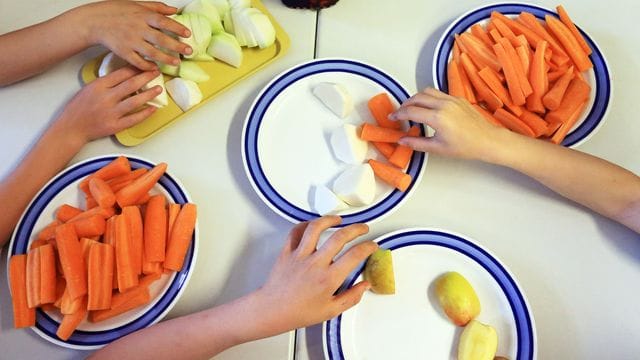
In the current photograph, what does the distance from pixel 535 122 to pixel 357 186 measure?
0.36m

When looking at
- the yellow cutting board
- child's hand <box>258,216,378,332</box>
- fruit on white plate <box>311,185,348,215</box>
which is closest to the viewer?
child's hand <box>258,216,378,332</box>

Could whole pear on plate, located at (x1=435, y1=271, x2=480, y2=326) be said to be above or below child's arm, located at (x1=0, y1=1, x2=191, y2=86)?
below

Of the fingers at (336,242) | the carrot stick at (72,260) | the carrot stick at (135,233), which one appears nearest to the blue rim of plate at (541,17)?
the fingers at (336,242)

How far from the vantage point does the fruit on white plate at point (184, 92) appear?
3.16ft

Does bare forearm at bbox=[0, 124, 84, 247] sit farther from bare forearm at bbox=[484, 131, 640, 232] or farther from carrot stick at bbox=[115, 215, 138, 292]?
bare forearm at bbox=[484, 131, 640, 232]

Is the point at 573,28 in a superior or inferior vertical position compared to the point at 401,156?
superior

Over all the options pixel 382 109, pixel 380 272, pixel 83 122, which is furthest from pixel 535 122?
pixel 83 122

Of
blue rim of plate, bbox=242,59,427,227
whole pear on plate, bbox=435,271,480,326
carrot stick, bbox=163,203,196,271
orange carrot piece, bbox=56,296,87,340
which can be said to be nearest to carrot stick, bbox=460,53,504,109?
blue rim of plate, bbox=242,59,427,227

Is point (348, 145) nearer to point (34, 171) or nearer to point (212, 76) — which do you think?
point (212, 76)

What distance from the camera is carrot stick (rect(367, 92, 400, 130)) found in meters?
0.94

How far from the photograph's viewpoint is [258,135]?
3.11 ft

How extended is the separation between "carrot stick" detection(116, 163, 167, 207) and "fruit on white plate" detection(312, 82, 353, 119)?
12.7 inches

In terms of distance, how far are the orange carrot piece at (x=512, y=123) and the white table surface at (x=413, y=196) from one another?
0.08 m

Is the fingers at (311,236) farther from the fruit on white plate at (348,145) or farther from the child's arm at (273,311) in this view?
the fruit on white plate at (348,145)
